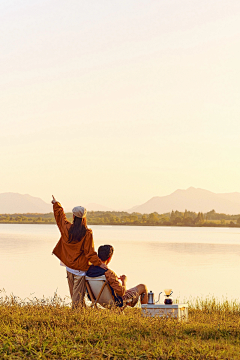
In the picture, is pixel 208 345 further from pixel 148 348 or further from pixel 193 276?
pixel 193 276

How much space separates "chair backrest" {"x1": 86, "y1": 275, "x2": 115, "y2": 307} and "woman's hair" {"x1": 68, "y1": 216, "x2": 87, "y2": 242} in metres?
0.53

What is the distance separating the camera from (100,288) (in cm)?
648

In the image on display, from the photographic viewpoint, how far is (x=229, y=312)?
348 inches

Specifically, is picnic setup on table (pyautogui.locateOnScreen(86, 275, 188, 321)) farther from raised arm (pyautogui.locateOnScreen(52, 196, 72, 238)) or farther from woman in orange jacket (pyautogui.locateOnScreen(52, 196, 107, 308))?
raised arm (pyautogui.locateOnScreen(52, 196, 72, 238))

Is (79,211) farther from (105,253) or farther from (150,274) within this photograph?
(150,274)

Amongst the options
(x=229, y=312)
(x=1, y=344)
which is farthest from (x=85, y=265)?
(x=229, y=312)

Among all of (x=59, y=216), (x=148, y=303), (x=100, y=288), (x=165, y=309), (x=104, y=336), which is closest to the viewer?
(x=104, y=336)

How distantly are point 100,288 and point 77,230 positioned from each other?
803mm

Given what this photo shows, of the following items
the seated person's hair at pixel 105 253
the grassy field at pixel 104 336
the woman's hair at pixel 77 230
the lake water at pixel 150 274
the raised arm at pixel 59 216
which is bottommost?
the lake water at pixel 150 274

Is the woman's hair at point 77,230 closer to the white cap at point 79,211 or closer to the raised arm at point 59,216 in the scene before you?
the white cap at point 79,211

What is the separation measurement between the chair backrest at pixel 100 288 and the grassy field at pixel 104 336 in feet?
0.73

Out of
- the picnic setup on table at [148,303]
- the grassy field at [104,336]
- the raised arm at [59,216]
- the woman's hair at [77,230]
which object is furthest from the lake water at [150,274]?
the grassy field at [104,336]

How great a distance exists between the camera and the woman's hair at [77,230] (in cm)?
652

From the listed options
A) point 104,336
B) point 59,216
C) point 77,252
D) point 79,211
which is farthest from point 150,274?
point 104,336
